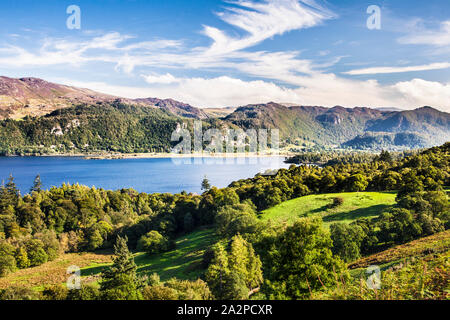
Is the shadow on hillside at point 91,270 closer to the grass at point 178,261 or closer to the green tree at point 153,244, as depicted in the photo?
the grass at point 178,261

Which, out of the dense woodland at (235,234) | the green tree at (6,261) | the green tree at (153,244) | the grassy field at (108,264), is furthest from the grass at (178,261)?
the green tree at (6,261)

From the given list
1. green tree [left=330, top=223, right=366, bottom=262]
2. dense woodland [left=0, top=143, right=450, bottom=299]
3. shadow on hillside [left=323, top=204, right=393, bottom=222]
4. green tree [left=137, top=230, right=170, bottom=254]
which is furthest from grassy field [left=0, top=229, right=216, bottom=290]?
shadow on hillside [left=323, top=204, right=393, bottom=222]

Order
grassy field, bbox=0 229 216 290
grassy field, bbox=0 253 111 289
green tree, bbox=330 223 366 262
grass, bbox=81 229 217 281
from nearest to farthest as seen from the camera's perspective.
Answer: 1. green tree, bbox=330 223 366 262
2. grass, bbox=81 229 217 281
3. grassy field, bbox=0 229 216 290
4. grassy field, bbox=0 253 111 289

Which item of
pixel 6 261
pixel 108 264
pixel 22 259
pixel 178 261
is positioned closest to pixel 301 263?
pixel 178 261

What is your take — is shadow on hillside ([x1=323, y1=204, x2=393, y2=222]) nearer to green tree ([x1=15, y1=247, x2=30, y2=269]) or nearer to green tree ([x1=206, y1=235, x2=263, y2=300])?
green tree ([x1=206, y1=235, x2=263, y2=300])

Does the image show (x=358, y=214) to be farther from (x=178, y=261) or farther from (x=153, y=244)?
(x=153, y=244)
